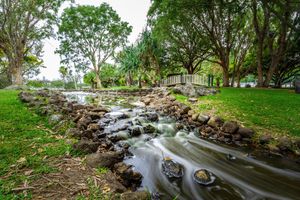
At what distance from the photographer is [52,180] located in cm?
245

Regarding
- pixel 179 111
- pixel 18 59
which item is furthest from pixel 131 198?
pixel 18 59

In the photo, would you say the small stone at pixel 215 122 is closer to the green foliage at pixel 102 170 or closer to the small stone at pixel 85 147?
the small stone at pixel 85 147

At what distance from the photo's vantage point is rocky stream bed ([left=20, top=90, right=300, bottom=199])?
3.09 meters

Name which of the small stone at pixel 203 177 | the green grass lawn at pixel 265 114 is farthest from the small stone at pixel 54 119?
the green grass lawn at pixel 265 114

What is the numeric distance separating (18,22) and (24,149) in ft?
58.7

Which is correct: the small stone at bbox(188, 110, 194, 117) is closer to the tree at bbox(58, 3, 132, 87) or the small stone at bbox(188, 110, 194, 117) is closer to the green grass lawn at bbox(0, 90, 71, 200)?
the green grass lawn at bbox(0, 90, 71, 200)

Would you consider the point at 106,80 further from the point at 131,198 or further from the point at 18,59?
the point at 131,198

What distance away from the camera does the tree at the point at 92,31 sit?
23.2m

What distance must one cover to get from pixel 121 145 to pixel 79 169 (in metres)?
1.96

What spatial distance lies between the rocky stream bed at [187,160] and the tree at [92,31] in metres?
20.3

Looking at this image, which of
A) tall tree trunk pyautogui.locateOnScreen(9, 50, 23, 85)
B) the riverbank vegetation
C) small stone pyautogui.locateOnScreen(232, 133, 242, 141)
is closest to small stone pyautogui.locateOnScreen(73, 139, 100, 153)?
small stone pyautogui.locateOnScreen(232, 133, 242, 141)

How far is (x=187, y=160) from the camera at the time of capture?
4.36m

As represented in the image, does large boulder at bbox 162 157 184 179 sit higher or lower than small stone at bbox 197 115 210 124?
lower

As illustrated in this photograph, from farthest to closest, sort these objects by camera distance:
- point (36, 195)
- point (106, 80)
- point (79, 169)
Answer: point (106, 80)
point (79, 169)
point (36, 195)
